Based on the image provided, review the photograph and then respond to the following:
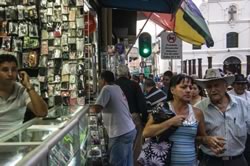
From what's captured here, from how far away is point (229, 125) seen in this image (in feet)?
13.4

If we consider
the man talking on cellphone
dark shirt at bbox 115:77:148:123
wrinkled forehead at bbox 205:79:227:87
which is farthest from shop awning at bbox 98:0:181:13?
the man talking on cellphone

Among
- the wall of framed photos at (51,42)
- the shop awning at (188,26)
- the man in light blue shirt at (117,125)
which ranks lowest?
the man in light blue shirt at (117,125)

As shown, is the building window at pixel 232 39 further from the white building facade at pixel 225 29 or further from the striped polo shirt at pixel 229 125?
the striped polo shirt at pixel 229 125

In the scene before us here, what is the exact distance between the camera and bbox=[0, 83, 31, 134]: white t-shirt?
3.88 metres

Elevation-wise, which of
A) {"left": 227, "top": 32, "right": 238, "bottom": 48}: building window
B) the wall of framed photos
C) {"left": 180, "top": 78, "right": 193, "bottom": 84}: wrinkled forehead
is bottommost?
{"left": 180, "top": 78, "right": 193, "bottom": 84}: wrinkled forehead

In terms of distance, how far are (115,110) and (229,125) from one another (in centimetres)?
309

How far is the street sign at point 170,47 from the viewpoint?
51.7 feet

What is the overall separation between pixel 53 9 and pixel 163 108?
2.85 meters

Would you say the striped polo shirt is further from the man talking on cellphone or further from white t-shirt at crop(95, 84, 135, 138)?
white t-shirt at crop(95, 84, 135, 138)

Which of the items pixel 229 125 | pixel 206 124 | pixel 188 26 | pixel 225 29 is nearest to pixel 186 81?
pixel 206 124

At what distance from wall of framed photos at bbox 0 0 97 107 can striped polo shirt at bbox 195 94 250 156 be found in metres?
2.46

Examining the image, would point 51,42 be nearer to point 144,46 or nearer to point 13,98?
point 13,98

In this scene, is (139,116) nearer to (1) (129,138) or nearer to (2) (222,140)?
(1) (129,138)

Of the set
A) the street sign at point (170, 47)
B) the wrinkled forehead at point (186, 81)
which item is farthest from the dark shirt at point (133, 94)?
the street sign at point (170, 47)
